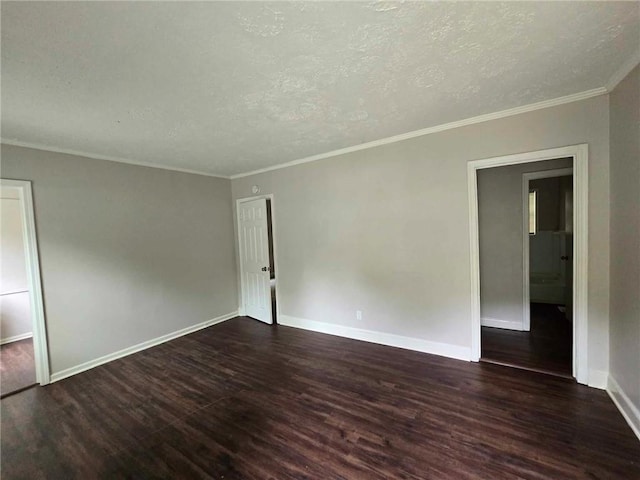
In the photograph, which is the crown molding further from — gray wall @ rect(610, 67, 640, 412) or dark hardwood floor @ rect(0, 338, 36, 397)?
dark hardwood floor @ rect(0, 338, 36, 397)

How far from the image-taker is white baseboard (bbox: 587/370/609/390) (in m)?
2.29

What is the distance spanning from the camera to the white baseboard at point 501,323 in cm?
371

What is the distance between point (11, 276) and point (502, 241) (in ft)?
25.4

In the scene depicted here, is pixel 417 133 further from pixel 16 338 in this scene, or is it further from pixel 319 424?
pixel 16 338

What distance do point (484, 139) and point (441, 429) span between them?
2.71 m

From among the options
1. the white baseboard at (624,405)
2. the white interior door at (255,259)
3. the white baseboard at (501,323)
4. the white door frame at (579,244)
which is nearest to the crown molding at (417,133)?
the white door frame at (579,244)

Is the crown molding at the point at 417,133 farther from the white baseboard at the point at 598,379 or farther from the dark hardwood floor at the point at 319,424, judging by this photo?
the dark hardwood floor at the point at 319,424

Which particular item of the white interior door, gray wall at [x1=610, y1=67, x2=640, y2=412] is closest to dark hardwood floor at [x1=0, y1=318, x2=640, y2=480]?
gray wall at [x1=610, y1=67, x2=640, y2=412]

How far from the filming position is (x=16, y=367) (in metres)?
3.25

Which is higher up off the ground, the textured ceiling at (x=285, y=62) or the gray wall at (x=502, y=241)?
the textured ceiling at (x=285, y=62)

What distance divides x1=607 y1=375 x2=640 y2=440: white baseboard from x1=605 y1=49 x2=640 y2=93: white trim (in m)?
2.41

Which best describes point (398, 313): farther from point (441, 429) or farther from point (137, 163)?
point (137, 163)

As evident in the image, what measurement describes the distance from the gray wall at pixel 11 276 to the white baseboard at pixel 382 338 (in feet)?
13.9

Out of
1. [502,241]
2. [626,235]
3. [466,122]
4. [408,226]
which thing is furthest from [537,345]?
[466,122]
